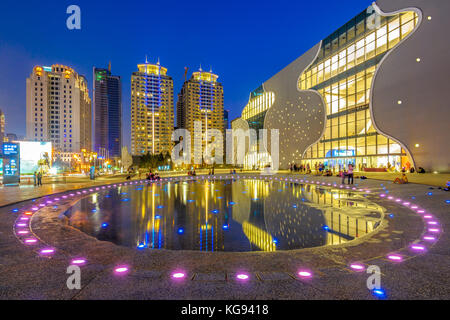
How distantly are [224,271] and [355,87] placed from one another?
3688cm

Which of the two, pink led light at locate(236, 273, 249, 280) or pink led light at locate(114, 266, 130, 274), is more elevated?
pink led light at locate(114, 266, 130, 274)

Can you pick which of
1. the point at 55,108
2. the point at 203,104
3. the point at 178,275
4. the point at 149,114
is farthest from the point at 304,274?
the point at 203,104

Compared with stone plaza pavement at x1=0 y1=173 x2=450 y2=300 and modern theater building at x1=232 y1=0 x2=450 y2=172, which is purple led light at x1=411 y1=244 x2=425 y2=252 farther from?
modern theater building at x1=232 y1=0 x2=450 y2=172

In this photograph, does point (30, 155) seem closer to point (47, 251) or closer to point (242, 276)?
point (47, 251)

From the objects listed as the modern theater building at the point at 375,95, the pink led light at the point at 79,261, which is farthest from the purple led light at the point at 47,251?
the modern theater building at the point at 375,95

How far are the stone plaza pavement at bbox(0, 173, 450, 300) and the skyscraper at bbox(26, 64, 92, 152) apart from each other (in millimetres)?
→ 110337

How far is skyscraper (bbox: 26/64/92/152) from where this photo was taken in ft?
314

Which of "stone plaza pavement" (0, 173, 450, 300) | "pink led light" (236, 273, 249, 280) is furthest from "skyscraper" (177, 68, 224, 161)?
"pink led light" (236, 273, 249, 280)

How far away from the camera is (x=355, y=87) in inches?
1283

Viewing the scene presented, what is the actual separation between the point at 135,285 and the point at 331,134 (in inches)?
1536

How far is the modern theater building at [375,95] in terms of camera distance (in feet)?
74.3

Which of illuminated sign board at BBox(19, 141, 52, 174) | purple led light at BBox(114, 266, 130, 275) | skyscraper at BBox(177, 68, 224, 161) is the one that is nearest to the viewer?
purple led light at BBox(114, 266, 130, 275)

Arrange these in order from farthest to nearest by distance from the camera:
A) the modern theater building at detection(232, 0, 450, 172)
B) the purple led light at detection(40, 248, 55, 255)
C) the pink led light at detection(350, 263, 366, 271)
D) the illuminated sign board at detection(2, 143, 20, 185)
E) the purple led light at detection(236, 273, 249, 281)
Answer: the modern theater building at detection(232, 0, 450, 172)
the illuminated sign board at detection(2, 143, 20, 185)
the purple led light at detection(40, 248, 55, 255)
the pink led light at detection(350, 263, 366, 271)
the purple led light at detection(236, 273, 249, 281)
